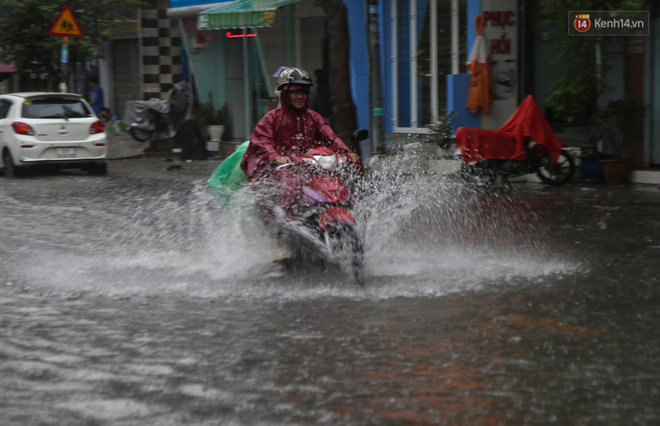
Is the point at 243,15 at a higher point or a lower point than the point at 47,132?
higher

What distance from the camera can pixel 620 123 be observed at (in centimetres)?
1349

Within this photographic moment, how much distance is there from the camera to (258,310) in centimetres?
607

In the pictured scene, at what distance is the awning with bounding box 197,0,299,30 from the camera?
1858cm

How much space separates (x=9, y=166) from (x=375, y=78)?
7.46m

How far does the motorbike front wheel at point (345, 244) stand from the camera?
21.6ft

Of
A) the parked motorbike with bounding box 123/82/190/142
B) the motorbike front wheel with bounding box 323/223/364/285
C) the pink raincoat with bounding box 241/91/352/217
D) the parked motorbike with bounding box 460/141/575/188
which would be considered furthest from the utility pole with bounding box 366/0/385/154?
the parked motorbike with bounding box 123/82/190/142

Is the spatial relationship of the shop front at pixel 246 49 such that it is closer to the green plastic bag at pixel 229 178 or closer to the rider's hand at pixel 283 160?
the green plastic bag at pixel 229 178

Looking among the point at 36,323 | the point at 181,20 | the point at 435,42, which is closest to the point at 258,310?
the point at 36,323

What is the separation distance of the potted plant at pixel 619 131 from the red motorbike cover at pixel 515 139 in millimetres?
815

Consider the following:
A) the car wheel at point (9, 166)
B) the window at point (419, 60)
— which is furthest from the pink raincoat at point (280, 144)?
the car wheel at point (9, 166)

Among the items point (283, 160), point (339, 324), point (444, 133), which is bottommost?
point (339, 324)

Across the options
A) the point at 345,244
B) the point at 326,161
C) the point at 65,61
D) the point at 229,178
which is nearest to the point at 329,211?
the point at 345,244

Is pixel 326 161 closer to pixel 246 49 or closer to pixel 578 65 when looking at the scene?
pixel 578 65

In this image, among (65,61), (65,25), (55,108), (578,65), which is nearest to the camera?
(578,65)
